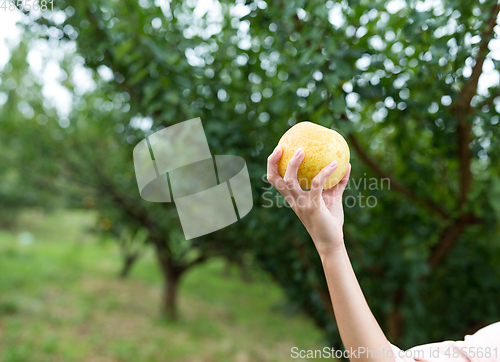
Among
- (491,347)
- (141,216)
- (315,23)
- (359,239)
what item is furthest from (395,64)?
(141,216)

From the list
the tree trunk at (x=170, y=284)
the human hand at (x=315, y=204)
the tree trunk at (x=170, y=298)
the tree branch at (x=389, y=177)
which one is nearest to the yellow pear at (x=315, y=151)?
the human hand at (x=315, y=204)

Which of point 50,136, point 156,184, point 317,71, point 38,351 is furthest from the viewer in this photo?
point 50,136

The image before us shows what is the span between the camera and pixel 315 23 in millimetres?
1873

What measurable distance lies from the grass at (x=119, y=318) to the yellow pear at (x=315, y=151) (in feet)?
10.7

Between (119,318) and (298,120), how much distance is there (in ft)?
24.3

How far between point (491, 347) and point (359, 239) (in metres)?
1.92

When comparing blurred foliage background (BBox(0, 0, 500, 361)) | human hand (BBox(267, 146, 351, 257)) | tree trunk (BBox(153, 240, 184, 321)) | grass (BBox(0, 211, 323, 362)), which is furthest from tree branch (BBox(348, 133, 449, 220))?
tree trunk (BBox(153, 240, 184, 321))

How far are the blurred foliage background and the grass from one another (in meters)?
0.07

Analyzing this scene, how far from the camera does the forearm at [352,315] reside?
82 cm

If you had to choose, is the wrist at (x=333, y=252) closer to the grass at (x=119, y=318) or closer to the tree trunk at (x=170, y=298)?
the grass at (x=119, y=318)

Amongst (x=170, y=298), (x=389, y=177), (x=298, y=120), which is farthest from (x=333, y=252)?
(x=170, y=298)

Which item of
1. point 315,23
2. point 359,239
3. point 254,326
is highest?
point 315,23

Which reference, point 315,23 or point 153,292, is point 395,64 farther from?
point 153,292

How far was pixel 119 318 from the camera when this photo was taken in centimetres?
767
